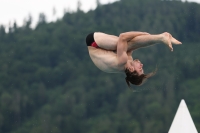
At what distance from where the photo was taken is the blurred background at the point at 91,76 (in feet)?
142

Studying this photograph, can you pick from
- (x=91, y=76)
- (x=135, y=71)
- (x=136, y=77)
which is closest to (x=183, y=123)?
(x=136, y=77)

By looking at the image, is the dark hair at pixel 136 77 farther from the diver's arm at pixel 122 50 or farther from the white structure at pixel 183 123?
the white structure at pixel 183 123

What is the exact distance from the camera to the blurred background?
43375mm

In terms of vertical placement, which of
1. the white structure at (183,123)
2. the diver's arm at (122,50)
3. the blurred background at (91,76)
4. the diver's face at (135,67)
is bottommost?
the blurred background at (91,76)

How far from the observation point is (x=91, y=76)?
5116cm

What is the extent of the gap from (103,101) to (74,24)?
10.1 m

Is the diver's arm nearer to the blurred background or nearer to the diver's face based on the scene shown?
the diver's face

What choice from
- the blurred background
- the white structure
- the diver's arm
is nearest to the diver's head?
the diver's arm

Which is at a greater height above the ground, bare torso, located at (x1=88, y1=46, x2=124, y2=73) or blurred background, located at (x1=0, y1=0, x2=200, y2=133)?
bare torso, located at (x1=88, y1=46, x2=124, y2=73)

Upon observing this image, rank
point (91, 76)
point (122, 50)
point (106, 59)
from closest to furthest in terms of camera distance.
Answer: point (122, 50) < point (106, 59) < point (91, 76)

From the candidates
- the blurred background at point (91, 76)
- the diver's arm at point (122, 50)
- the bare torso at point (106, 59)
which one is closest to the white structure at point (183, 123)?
the bare torso at point (106, 59)

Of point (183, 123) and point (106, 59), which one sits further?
point (183, 123)

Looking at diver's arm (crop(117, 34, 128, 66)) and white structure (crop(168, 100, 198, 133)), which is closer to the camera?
diver's arm (crop(117, 34, 128, 66))

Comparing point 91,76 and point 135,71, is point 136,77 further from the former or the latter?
point 91,76
